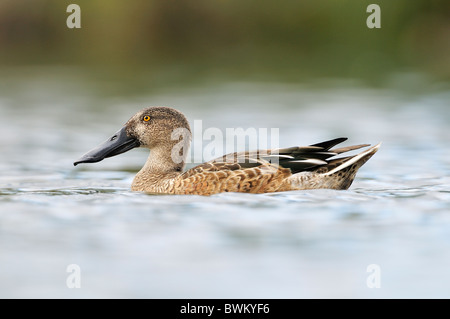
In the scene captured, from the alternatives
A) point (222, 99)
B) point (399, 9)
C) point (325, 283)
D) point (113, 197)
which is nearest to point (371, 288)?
point (325, 283)

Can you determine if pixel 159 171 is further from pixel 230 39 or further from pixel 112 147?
pixel 230 39

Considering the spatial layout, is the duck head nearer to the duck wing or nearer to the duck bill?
the duck bill

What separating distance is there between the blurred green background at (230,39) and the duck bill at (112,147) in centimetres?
1101

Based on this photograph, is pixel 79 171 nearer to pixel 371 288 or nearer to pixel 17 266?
pixel 17 266

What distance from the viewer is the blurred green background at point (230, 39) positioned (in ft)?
71.5

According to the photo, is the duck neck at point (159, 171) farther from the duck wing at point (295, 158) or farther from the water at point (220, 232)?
the duck wing at point (295, 158)

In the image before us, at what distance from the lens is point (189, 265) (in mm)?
5754

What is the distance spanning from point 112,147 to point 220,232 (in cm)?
273

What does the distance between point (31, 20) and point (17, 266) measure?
2086 cm

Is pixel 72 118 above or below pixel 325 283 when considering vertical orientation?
above

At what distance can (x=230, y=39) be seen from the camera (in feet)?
89.6

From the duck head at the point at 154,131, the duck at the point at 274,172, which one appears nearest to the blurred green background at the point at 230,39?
the duck head at the point at 154,131

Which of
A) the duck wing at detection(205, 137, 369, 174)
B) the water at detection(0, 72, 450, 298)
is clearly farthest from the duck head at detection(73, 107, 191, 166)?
the duck wing at detection(205, 137, 369, 174)

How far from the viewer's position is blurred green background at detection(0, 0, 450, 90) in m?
21.8
